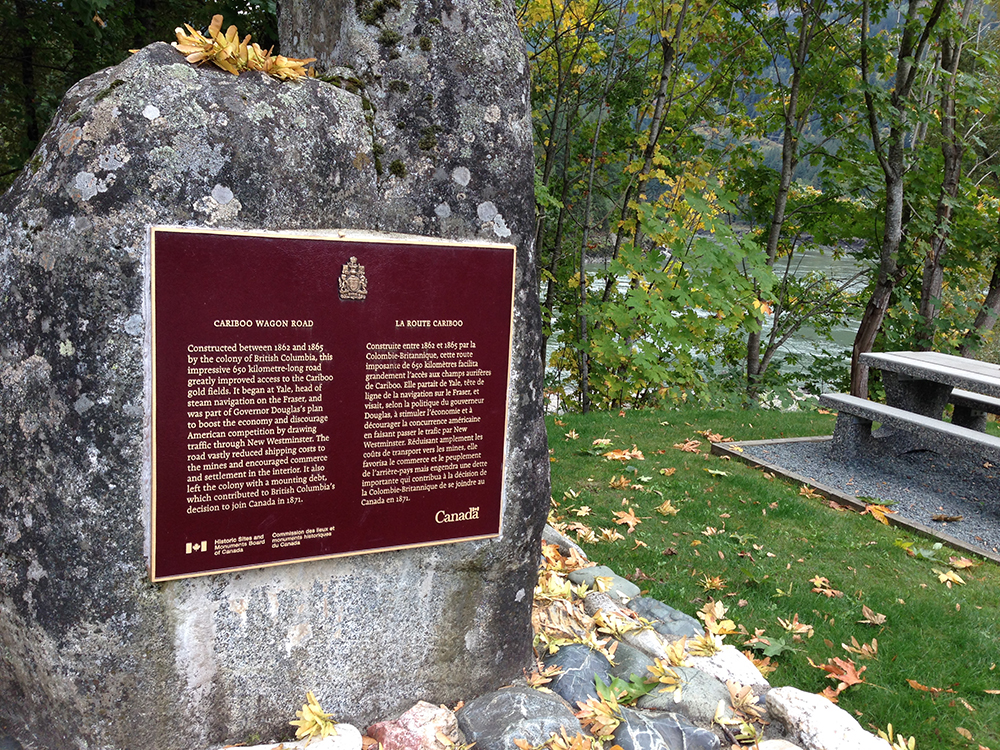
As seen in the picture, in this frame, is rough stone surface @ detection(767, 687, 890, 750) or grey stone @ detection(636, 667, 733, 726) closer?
rough stone surface @ detection(767, 687, 890, 750)

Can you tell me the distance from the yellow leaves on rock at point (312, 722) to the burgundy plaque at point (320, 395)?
603mm

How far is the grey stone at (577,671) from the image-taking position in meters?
3.20

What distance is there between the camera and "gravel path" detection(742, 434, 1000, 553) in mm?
5695

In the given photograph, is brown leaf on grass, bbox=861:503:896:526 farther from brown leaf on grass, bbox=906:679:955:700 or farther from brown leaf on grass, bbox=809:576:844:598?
brown leaf on grass, bbox=906:679:955:700

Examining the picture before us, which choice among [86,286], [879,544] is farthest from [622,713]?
[879,544]

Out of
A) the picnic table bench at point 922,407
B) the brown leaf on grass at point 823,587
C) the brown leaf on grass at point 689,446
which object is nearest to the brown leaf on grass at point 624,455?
the brown leaf on grass at point 689,446

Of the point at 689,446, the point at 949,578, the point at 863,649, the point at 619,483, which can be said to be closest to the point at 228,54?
the point at 863,649

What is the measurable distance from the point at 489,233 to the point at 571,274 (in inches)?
347

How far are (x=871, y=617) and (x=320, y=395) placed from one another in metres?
3.31

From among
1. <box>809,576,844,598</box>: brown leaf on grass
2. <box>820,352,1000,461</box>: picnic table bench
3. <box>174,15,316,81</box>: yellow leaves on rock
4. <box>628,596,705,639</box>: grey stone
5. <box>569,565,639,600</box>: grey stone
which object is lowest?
<box>809,576,844,598</box>: brown leaf on grass

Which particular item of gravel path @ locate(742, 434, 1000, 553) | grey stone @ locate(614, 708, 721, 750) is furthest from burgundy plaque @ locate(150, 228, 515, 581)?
gravel path @ locate(742, 434, 1000, 553)

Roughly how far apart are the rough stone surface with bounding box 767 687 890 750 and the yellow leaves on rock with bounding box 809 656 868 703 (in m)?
0.30

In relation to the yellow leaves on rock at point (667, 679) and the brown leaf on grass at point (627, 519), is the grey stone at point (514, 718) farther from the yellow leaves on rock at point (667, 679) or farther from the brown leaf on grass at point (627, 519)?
the brown leaf on grass at point (627, 519)

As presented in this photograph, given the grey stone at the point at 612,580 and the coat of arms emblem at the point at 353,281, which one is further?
the grey stone at the point at 612,580
